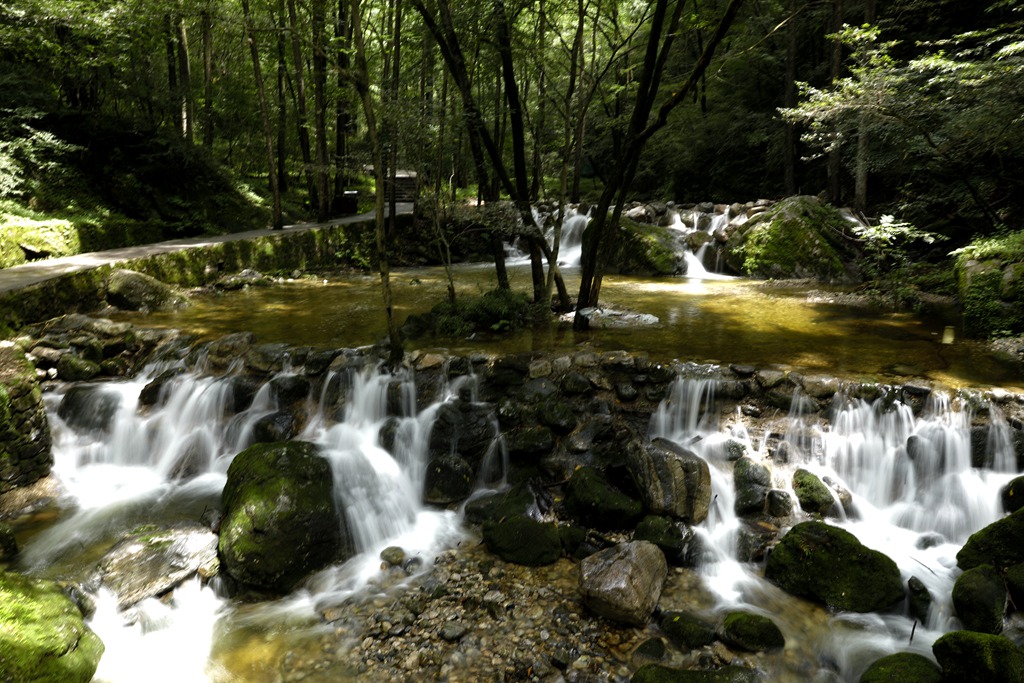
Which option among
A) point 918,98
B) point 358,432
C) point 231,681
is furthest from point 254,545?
point 918,98

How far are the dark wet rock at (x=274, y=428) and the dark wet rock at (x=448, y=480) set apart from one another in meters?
2.01

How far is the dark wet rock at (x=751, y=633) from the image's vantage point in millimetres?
4336

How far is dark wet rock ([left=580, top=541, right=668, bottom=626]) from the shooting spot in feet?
14.8

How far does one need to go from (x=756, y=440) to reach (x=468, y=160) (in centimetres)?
1629

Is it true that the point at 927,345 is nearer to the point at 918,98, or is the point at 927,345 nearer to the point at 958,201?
the point at 918,98

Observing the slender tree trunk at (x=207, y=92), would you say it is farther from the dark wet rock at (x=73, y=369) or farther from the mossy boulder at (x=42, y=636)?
the mossy boulder at (x=42, y=636)

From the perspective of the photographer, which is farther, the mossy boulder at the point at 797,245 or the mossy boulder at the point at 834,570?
the mossy boulder at the point at 797,245

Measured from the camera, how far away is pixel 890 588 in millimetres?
4789

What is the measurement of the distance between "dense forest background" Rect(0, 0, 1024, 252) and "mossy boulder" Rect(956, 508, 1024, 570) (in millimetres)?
5603

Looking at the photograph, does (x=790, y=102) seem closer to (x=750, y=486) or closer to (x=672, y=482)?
(x=750, y=486)

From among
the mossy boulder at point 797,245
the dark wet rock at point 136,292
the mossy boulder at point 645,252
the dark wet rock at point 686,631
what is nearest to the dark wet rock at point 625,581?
the dark wet rock at point 686,631

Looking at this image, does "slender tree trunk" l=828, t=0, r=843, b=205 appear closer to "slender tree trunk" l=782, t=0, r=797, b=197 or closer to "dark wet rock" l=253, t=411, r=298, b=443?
"slender tree trunk" l=782, t=0, r=797, b=197

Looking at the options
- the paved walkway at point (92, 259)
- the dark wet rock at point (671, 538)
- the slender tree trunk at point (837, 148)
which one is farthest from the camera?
the slender tree trunk at point (837, 148)

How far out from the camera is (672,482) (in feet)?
19.1
